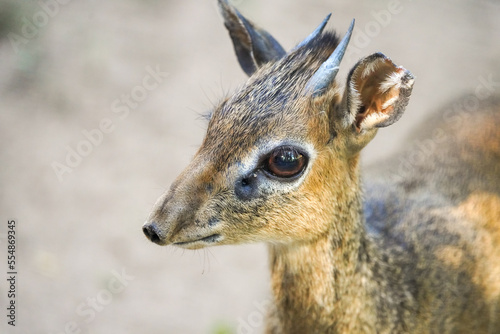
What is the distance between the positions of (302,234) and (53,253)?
3957mm

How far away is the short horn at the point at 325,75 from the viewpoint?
3.12 metres

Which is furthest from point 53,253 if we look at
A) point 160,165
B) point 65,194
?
point 160,165

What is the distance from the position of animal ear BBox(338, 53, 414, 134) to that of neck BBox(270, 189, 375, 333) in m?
0.54

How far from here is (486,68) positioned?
26.3ft

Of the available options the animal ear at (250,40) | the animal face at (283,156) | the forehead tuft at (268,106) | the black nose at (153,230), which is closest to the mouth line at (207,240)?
the animal face at (283,156)

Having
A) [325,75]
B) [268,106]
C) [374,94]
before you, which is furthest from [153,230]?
[374,94]

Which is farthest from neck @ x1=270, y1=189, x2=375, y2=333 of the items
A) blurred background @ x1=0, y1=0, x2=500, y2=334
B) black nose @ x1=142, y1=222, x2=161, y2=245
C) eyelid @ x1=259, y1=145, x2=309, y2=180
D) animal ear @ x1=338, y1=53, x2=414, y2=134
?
blurred background @ x1=0, y1=0, x2=500, y2=334

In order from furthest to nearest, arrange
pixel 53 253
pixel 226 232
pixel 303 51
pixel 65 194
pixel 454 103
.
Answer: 1. pixel 65 194
2. pixel 53 253
3. pixel 454 103
4. pixel 303 51
5. pixel 226 232

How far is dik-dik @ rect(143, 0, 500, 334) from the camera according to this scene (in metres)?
3.10

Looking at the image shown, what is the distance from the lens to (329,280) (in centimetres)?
342

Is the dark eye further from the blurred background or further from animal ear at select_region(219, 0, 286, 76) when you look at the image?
the blurred background

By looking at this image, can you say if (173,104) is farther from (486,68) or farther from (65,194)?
(486,68)

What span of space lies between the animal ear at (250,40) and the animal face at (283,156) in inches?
16.6

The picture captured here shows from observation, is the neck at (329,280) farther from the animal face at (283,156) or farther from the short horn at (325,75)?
the short horn at (325,75)
